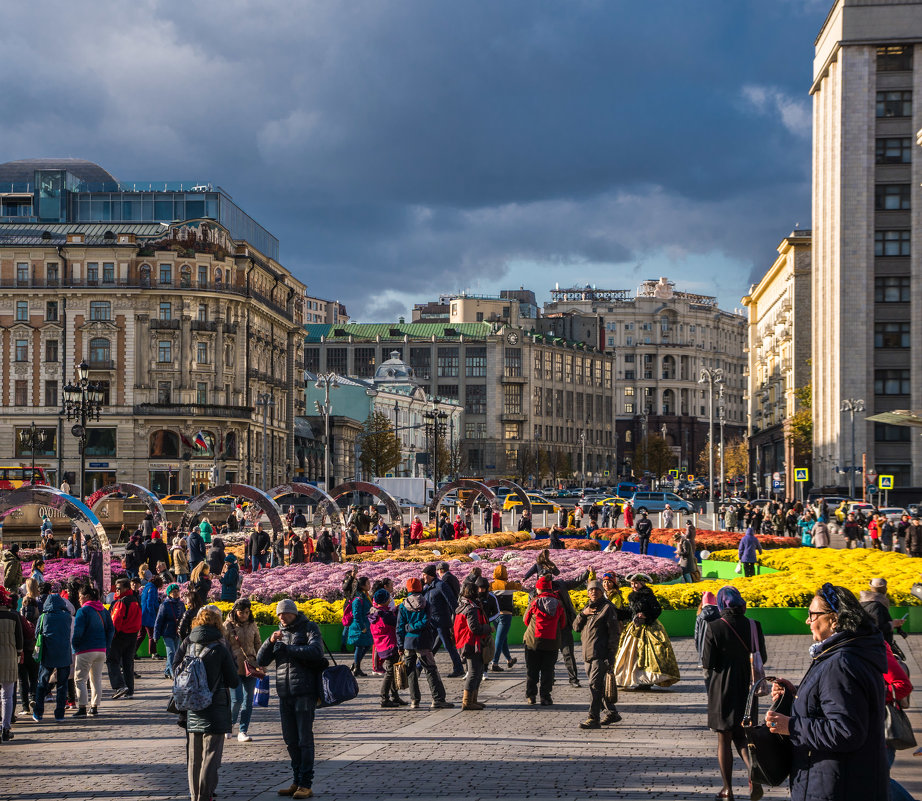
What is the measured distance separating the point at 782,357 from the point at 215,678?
10686 centimetres

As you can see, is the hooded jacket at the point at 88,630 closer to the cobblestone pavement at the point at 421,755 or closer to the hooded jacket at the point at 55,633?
the hooded jacket at the point at 55,633

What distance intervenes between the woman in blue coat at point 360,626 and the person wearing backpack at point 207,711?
7.88m

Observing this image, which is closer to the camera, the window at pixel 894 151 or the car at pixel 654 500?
the window at pixel 894 151

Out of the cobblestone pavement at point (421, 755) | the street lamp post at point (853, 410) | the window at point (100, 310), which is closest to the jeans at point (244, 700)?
the cobblestone pavement at point (421, 755)

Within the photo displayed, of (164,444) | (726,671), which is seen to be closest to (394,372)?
(164,444)

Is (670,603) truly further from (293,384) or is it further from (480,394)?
(480,394)

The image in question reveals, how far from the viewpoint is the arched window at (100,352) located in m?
88.3

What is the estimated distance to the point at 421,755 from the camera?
1298 centimetres

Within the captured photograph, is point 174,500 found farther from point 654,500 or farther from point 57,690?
point 57,690

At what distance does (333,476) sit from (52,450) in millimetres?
33066

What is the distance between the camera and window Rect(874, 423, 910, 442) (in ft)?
250

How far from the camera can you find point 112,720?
1568 cm

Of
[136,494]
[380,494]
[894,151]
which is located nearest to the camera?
[136,494]

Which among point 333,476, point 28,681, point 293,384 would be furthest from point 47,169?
point 28,681
